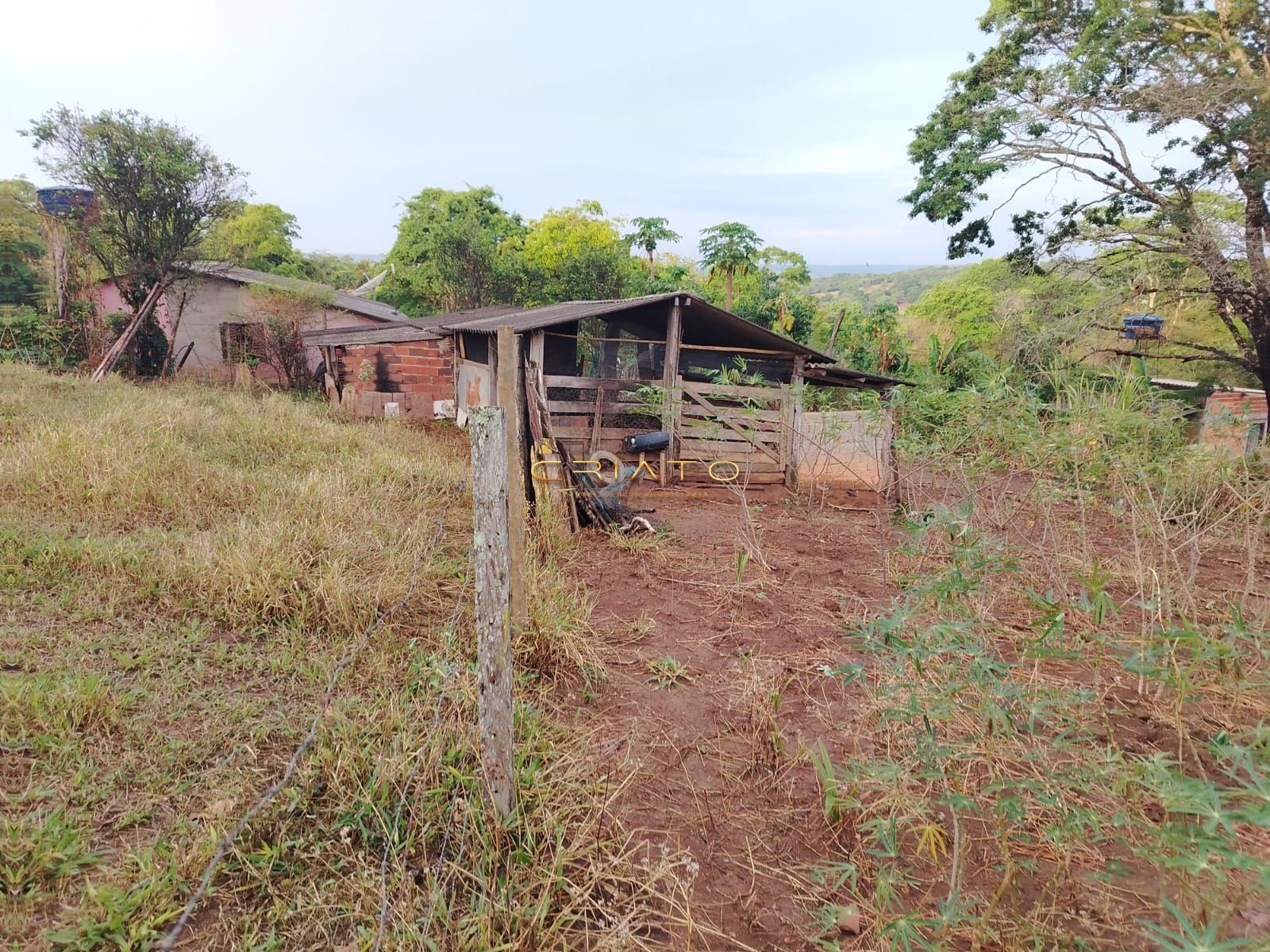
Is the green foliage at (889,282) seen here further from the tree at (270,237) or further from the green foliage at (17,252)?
the green foliage at (17,252)

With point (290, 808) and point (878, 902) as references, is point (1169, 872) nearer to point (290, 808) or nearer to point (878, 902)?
point (878, 902)

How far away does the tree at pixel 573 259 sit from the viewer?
22469 mm

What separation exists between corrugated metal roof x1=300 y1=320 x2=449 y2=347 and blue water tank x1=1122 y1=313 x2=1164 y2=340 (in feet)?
42.3

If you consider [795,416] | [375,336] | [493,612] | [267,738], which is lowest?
[267,738]

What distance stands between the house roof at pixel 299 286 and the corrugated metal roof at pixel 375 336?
366cm

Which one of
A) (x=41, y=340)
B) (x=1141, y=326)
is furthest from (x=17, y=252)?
(x=1141, y=326)

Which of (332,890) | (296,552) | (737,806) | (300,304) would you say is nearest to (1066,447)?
(737,806)

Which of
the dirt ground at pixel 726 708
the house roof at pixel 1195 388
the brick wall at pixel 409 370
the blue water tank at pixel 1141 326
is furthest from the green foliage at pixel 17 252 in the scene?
the house roof at pixel 1195 388

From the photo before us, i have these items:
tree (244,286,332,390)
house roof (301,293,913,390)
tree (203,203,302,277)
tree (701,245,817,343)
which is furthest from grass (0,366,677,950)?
tree (203,203,302,277)

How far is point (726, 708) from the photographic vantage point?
3.64 metres

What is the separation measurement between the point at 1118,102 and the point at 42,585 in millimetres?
15964

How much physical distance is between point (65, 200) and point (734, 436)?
14.6 m

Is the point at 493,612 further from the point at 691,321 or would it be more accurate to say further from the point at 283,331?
the point at 283,331

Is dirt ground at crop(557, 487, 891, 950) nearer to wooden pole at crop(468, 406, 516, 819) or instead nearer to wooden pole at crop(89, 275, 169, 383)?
wooden pole at crop(468, 406, 516, 819)
